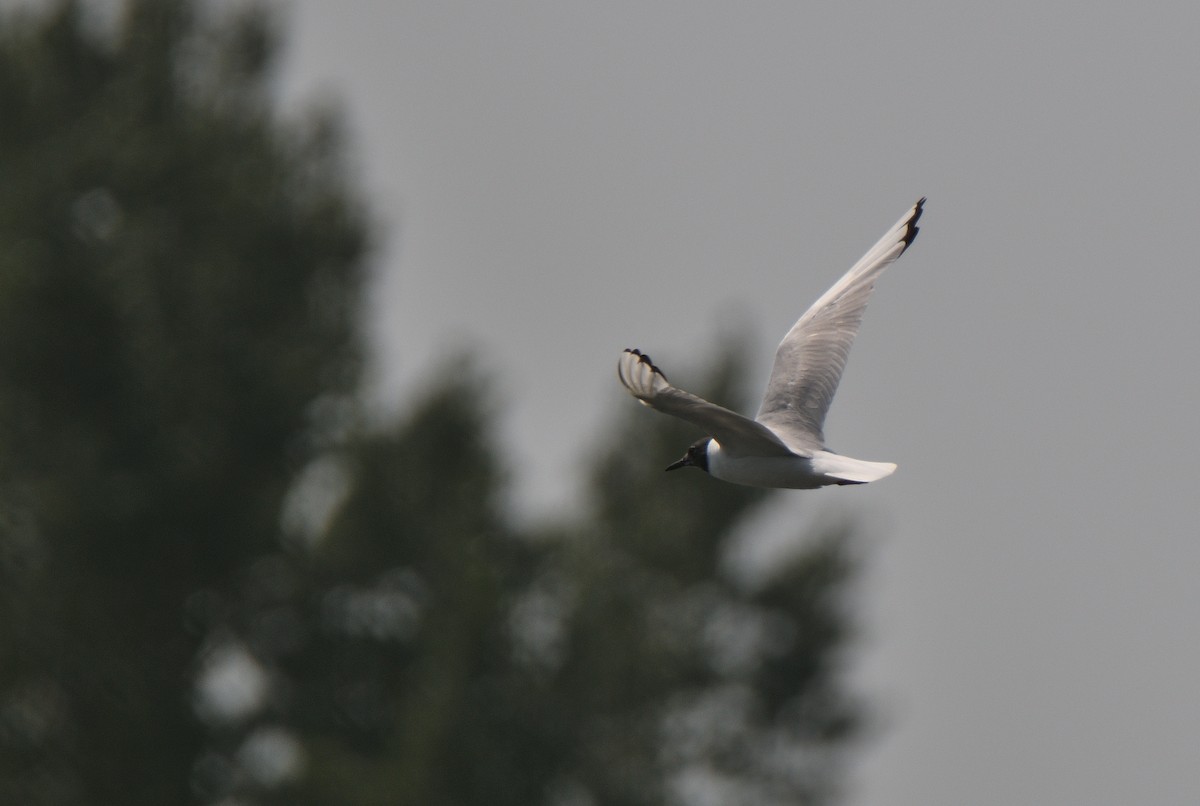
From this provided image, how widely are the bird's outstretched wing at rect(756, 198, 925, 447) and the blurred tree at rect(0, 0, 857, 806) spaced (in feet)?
35.4

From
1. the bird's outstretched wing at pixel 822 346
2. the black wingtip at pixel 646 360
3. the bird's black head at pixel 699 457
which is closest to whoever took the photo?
the black wingtip at pixel 646 360

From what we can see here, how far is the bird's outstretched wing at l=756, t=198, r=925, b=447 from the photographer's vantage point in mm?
9656

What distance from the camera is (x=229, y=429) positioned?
80.9 feet

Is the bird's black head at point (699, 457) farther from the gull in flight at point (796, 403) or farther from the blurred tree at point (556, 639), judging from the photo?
the blurred tree at point (556, 639)

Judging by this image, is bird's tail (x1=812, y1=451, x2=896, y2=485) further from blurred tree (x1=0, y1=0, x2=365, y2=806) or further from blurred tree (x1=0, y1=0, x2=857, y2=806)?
blurred tree (x1=0, y1=0, x2=365, y2=806)

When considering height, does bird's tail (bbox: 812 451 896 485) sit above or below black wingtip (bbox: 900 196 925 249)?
below

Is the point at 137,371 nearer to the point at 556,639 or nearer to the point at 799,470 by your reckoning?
the point at 556,639

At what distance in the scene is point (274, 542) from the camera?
24484mm

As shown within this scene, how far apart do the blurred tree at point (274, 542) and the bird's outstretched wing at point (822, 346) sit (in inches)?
425

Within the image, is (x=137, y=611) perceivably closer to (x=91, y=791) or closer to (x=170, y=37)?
(x=91, y=791)

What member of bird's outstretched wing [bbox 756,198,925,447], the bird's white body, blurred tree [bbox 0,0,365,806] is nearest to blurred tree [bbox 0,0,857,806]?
blurred tree [bbox 0,0,365,806]

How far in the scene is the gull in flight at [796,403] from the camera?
7.49 meters

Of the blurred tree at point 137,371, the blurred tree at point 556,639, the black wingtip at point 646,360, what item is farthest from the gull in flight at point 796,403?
the blurred tree at point 137,371

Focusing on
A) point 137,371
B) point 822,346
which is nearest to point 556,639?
point 137,371
